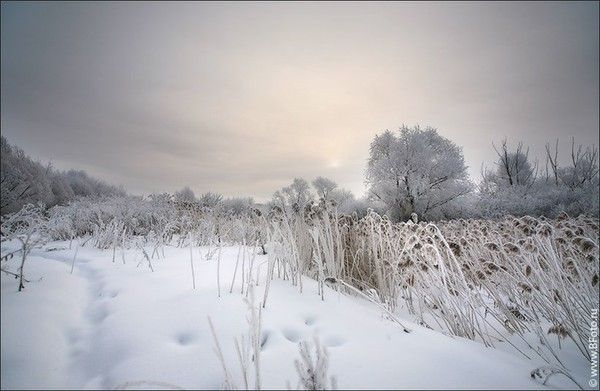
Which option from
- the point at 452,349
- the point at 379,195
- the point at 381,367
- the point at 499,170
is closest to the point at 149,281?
the point at 381,367

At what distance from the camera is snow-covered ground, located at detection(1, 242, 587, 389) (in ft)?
4.10

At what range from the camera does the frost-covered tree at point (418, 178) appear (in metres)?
26.3

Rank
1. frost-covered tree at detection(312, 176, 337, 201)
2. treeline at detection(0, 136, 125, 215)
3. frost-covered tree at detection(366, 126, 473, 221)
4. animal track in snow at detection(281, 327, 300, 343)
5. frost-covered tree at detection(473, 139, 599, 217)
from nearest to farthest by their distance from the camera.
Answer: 1. animal track in snow at detection(281, 327, 300, 343)
2. treeline at detection(0, 136, 125, 215)
3. frost-covered tree at detection(473, 139, 599, 217)
4. frost-covered tree at detection(366, 126, 473, 221)
5. frost-covered tree at detection(312, 176, 337, 201)

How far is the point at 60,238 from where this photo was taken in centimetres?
603

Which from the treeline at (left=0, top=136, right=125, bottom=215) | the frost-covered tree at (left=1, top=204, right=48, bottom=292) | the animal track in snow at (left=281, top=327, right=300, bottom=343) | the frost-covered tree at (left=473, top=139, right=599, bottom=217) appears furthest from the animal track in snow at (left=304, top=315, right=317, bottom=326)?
the frost-covered tree at (left=473, top=139, right=599, bottom=217)

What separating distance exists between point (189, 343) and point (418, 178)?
2680cm

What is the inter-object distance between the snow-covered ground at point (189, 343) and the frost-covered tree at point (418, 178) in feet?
82.9

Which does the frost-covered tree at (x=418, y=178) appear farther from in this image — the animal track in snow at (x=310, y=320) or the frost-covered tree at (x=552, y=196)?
the animal track in snow at (x=310, y=320)

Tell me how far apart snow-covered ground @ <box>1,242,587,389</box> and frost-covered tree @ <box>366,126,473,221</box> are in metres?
25.3

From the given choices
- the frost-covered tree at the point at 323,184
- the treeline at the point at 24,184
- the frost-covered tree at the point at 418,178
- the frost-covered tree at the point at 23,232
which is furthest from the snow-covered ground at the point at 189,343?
the frost-covered tree at the point at 323,184

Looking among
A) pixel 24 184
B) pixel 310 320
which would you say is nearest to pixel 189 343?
pixel 310 320

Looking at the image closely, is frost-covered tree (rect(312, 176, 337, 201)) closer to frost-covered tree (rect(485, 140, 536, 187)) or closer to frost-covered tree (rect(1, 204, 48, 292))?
frost-covered tree (rect(485, 140, 536, 187))

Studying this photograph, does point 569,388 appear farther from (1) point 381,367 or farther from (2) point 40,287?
(2) point 40,287

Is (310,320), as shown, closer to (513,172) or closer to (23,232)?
(23,232)
